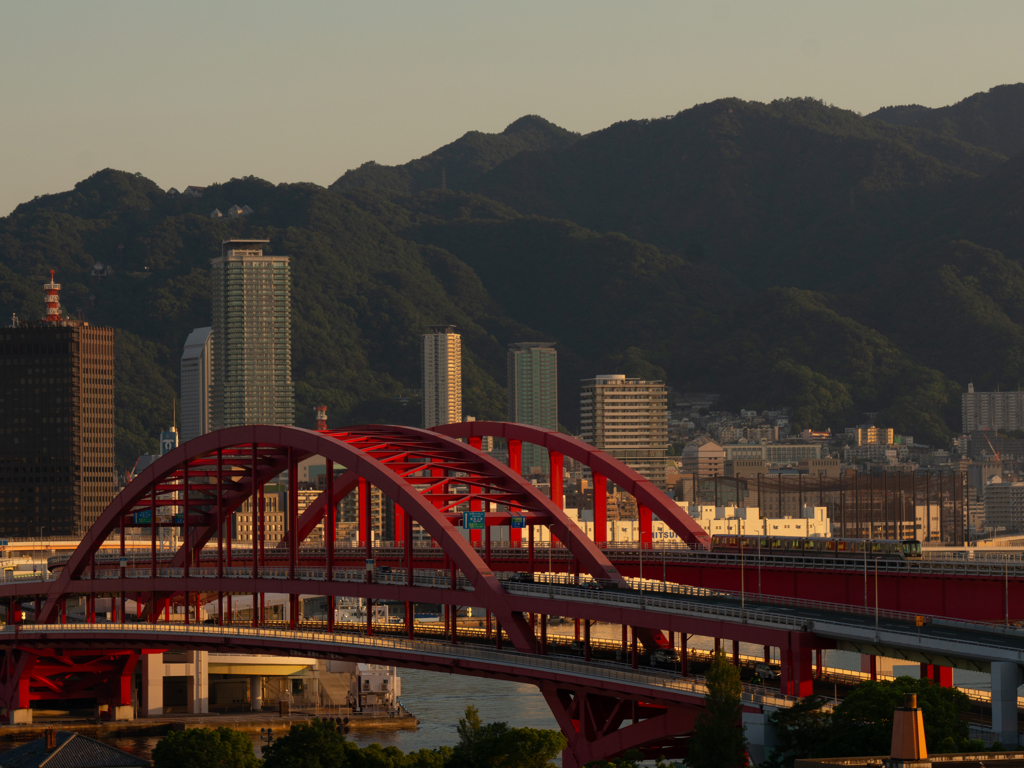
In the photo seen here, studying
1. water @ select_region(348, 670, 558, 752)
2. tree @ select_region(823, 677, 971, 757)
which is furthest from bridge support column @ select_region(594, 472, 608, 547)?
tree @ select_region(823, 677, 971, 757)

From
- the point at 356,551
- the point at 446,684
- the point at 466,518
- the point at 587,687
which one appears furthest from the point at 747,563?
the point at 446,684

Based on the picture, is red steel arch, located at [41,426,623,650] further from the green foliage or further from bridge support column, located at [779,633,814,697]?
the green foliage

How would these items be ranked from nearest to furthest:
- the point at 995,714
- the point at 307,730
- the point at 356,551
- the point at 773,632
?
the point at 995,714, the point at 773,632, the point at 307,730, the point at 356,551

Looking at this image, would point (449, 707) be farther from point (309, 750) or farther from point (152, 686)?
point (309, 750)

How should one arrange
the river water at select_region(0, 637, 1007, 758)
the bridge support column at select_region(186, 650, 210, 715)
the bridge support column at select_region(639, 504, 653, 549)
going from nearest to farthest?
the river water at select_region(0, 637, 1007, 758)
the bridge support column at select_region(639, 504, 653, 549)
the bridge support column at select_region(186, 650, 210, 715)

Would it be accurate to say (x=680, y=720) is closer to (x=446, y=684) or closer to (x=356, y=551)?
(x=356, y=551)

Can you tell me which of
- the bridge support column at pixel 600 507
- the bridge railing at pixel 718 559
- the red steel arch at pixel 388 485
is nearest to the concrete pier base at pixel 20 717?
the red steel arch at pixel 388 485
